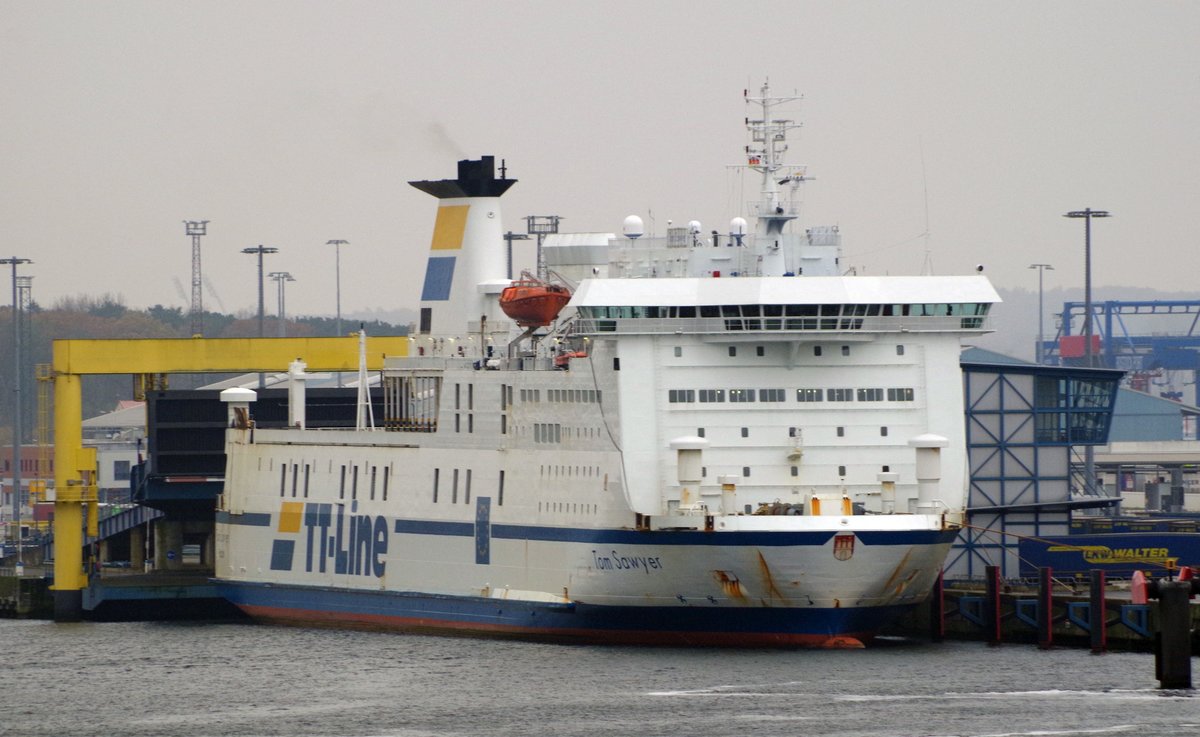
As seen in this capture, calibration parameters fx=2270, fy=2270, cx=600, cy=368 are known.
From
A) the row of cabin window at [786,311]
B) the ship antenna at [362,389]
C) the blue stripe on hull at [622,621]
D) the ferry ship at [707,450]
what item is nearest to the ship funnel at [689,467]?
the ferry ship at [707,450]

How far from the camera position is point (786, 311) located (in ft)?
138

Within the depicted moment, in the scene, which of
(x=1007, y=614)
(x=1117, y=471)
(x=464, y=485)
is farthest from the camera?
(x=1117, y=471)

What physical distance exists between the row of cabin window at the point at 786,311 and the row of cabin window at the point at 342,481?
30.9 feet

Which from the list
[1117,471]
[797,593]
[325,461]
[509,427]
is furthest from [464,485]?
[1117,471]

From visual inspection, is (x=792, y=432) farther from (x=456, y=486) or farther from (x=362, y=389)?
(x=362, y=389)

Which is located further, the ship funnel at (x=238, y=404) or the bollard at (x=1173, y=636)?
the ship funnel at (x=238, y=404)

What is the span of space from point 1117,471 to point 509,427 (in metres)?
47.9

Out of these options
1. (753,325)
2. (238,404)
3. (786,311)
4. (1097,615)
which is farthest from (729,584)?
(238,404)

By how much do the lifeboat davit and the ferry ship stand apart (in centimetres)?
8

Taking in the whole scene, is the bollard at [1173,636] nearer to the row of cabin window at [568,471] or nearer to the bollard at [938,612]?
the bollard at [938,612]

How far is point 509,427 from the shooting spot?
1833 inches

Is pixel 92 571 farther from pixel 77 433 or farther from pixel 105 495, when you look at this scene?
pixel 105 495

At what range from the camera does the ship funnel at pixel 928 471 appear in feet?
135

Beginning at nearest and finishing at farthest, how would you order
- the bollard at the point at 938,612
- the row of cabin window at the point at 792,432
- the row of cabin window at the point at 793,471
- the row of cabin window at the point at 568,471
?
the row of cabin window at the point at 793,471
the row of cabin window at the point at 792,432
the row of cabin window at the point at 568,471
the bollard at the point at 938,612
